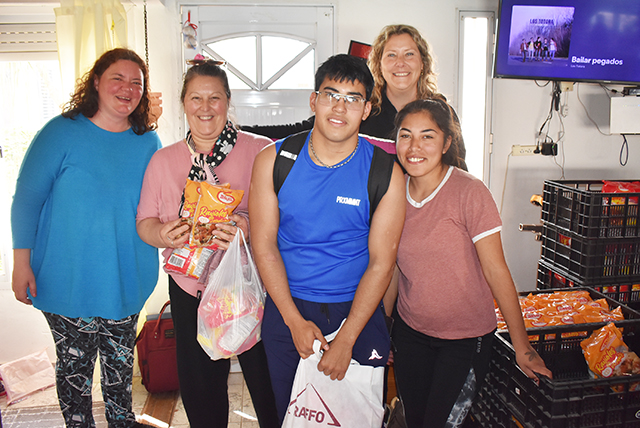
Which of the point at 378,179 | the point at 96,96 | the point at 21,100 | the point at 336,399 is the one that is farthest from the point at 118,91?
the point at 21,100

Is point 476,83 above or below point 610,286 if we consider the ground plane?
above

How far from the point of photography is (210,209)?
1546 mm

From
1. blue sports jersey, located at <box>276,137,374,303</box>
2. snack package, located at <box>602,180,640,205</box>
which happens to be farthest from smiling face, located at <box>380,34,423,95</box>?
snack package, located at <box>602,180,640,205</box>

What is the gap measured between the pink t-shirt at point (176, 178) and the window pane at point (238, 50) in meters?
1.60

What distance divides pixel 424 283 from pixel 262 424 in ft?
2.80

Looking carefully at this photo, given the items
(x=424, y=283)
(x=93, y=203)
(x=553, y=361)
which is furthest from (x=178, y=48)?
(x=553, y=361)

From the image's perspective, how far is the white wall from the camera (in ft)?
10.0

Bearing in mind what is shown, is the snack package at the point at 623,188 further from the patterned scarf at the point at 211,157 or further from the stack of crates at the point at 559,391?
the patterned scarf at the point at 211,157

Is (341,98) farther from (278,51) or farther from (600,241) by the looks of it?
(278,51)

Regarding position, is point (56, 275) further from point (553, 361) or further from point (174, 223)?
point (553, 361)

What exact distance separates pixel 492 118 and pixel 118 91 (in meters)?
2.56

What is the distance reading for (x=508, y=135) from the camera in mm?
3320

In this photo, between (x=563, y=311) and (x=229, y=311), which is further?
(x=563, y=311)

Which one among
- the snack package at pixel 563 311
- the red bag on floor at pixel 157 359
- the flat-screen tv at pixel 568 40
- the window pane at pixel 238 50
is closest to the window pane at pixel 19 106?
the window pane at pixel 238 50
